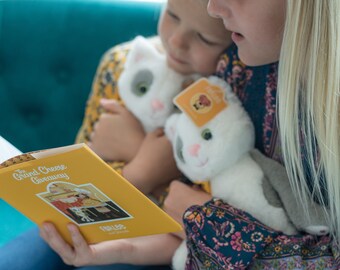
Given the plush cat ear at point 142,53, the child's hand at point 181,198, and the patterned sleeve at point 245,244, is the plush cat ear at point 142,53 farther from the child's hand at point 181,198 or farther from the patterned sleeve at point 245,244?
the patterned sleeve at point 245,244

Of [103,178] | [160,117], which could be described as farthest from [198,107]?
[103,178]

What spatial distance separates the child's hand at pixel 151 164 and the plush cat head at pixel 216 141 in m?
0.12

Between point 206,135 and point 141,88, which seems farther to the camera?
point 141,88

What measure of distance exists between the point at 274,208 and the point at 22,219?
0.56 metres

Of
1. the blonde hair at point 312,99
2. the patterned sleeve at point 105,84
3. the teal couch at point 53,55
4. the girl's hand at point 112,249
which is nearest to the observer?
the blonde hair at point 312,99

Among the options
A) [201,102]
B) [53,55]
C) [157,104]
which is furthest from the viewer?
[53,55]

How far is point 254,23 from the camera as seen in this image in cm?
91

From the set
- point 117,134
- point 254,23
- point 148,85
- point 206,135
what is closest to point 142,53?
point 148,85

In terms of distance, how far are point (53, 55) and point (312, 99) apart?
896 millimetres

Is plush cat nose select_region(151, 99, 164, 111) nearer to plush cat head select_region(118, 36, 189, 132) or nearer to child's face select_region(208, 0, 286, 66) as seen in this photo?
plush cat head select_region(118, 36, 189, 132)

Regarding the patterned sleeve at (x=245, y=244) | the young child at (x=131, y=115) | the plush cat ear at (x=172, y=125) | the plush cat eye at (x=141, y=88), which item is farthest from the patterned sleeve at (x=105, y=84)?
the patterned sleeve at (x=245, y=244)

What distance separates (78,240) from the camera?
3.53 feet

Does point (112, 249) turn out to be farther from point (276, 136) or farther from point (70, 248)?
point (276, 136)

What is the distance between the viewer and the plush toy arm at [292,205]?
1014mm
